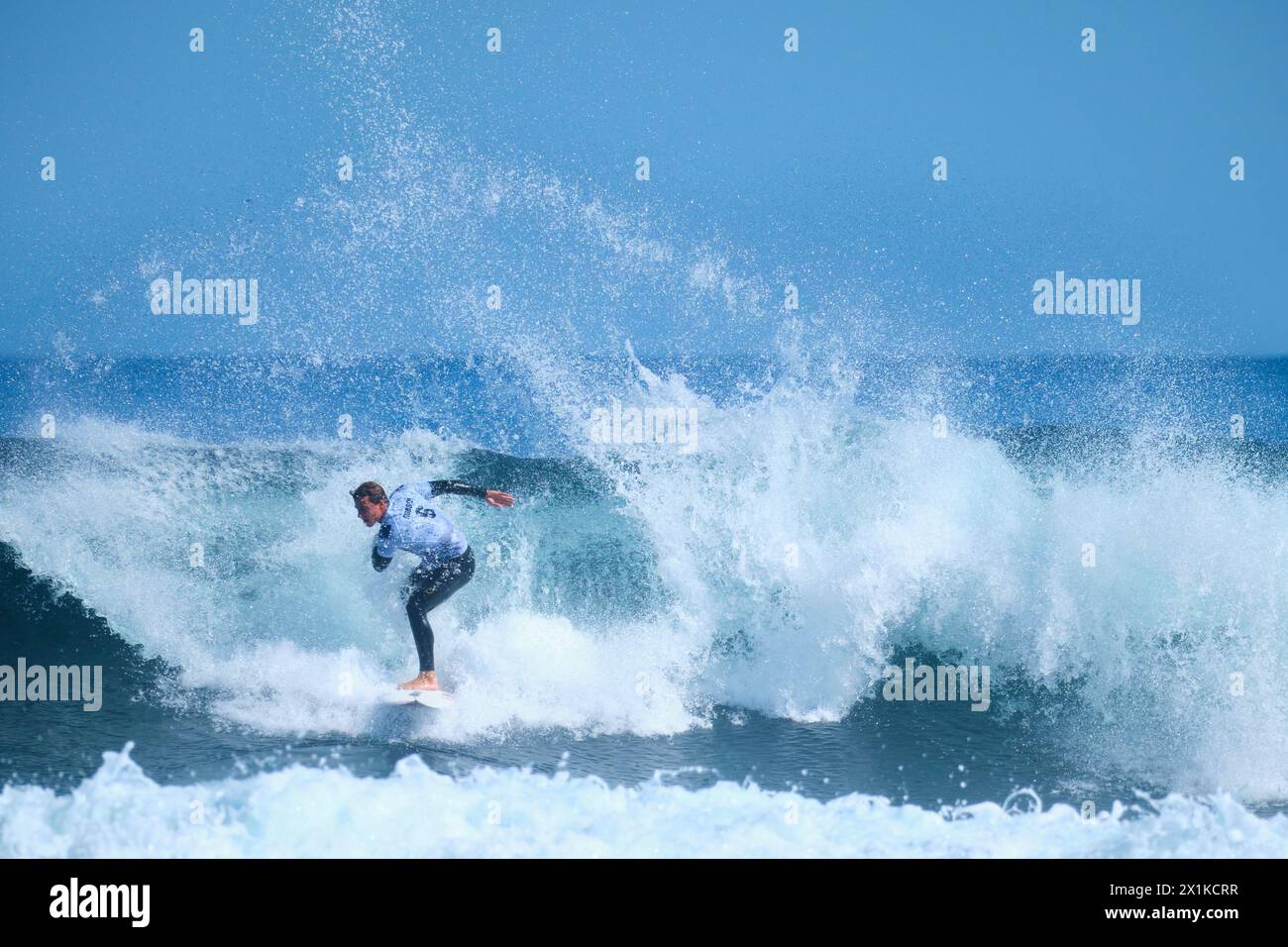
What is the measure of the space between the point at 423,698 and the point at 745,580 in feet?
11.1

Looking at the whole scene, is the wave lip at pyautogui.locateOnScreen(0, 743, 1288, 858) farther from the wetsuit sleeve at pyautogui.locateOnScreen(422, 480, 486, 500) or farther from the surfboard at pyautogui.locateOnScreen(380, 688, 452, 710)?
the wetsuit sleeve at pyautogui.locateOnScreen(422, 480, 486, 500)

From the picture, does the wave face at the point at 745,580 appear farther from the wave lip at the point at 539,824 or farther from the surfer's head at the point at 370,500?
the surfer's head at the point at 370,500

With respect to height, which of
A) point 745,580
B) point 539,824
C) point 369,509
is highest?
point 369,509

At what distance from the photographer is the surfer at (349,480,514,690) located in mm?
7453

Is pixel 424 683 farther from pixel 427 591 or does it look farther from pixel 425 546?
pixel 425 546

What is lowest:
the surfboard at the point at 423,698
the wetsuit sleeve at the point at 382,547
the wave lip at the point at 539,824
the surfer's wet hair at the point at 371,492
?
the wave lip at the point at 539,824

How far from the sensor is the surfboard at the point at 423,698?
7.54 meters

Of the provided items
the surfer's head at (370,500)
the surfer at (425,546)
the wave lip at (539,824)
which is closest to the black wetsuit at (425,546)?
the surfer at (425,546)

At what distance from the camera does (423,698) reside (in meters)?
7.55

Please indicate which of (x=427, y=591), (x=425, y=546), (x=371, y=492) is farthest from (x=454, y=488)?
(x=427, y=591)

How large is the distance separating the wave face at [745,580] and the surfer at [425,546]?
25.8 inches

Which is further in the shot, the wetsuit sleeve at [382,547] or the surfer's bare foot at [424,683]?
the surfer's bare foot at [424,683]

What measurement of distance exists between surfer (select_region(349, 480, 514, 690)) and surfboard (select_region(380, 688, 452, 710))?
0.05 meters

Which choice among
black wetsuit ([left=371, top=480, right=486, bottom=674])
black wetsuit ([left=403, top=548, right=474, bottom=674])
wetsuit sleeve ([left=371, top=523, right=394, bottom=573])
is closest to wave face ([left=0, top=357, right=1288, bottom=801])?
black wetsuit ([left=403, top=548, right=474, bottom=674])
